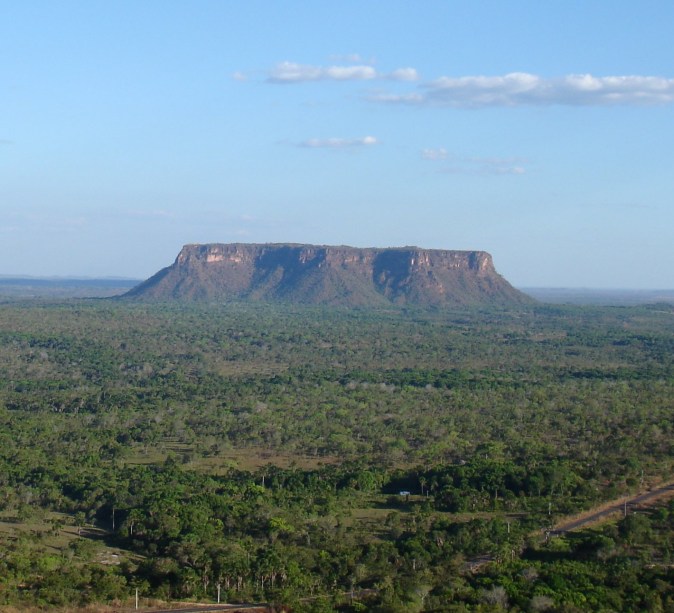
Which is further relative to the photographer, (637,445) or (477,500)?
(637,445)

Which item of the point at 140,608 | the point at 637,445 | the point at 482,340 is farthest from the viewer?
the point at 482,340

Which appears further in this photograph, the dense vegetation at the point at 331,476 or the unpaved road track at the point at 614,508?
the unpaved road track at the point at 614,508

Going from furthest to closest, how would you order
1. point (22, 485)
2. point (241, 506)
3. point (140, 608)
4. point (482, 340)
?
point (482, 340), point (22, 485), point (241, 506), point (140, 608)

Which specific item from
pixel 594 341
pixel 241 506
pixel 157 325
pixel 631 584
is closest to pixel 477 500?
pixel 241 506

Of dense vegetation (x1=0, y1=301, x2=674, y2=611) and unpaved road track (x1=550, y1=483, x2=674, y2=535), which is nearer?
dense vegetation (x1=0, y1=301, x2=674, y2=611)

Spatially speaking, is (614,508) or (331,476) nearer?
(614,508)

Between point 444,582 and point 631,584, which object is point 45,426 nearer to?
point 444,582

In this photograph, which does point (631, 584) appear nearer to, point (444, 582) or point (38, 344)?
point (444, 582)
